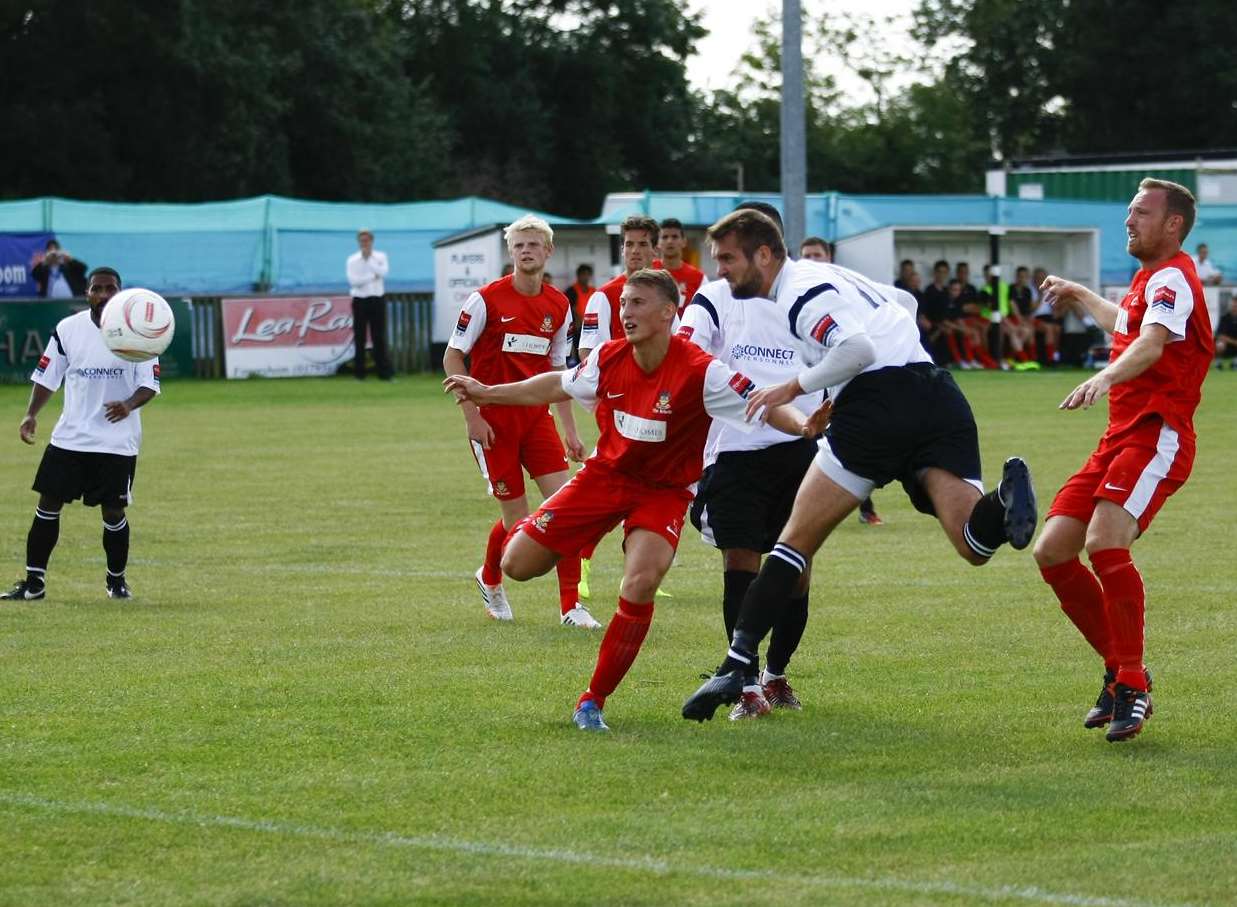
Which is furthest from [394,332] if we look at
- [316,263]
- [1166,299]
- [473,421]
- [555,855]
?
[555,855]

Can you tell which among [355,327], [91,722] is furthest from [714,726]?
[355,327]

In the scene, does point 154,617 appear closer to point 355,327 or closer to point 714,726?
point 714,726

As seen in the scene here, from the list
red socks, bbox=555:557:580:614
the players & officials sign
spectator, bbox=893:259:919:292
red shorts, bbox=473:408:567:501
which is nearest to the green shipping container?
spectator, bbox=893:259:919:292

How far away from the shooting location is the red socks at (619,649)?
761cm

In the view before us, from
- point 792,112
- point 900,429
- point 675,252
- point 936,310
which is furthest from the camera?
point 936,310

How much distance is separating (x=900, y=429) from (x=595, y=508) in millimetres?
1223

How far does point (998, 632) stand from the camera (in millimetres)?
9828

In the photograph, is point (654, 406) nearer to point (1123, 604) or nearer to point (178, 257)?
point (1123, 604)

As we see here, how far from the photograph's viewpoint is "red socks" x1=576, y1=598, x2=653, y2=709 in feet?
25.0

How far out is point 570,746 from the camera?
7223 millimetres

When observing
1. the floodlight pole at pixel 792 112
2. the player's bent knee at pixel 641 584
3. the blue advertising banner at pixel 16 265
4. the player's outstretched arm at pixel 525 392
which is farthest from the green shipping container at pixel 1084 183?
the player's bent knee at pixel 641 584

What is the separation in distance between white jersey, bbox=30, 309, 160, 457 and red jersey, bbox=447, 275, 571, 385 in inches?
78.7

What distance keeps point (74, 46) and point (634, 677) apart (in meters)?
45.7

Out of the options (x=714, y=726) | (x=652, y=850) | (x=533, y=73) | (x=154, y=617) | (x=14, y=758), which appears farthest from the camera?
(x=533, y=73)
